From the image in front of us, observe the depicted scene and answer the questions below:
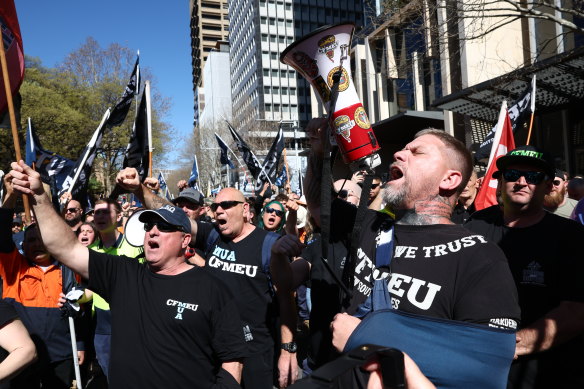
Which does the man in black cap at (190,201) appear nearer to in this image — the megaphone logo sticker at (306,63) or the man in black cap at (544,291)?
the megaphone logo sticker at (306,63)

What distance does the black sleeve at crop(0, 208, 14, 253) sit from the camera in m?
3.26

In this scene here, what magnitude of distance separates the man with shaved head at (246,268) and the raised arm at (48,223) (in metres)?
0.88

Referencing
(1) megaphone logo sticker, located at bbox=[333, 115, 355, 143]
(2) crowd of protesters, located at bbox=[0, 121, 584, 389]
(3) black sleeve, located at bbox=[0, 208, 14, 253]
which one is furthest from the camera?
(3) black sleeve, located at bbox=[0, 208, 14, 253]

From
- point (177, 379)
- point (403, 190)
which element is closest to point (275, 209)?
point (177, 379)

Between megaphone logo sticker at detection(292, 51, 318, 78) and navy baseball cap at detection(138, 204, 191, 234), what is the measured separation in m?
1.25

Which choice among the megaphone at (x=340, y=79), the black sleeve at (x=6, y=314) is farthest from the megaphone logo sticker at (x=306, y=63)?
the black sleeve at (x=6, y=314)

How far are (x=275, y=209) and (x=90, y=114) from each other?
26.7 metres

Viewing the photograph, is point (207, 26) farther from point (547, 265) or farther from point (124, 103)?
point (547, 265)

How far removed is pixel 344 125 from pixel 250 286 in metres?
1.97

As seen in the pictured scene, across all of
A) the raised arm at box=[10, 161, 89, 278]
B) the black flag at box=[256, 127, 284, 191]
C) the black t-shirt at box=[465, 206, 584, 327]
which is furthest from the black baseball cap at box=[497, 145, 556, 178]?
the black flag at box=[256, 127, 284, 191]

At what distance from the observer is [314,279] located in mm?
3152

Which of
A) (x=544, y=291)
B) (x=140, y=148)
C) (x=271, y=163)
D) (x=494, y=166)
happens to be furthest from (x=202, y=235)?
(x=271, y=163)

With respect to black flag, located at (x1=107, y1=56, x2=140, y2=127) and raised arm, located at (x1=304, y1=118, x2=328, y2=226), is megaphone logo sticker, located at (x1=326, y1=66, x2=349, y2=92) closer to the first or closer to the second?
raised arm, located at (x1=304, y1=118, x2=328, y2=226)

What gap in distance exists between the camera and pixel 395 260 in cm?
178
